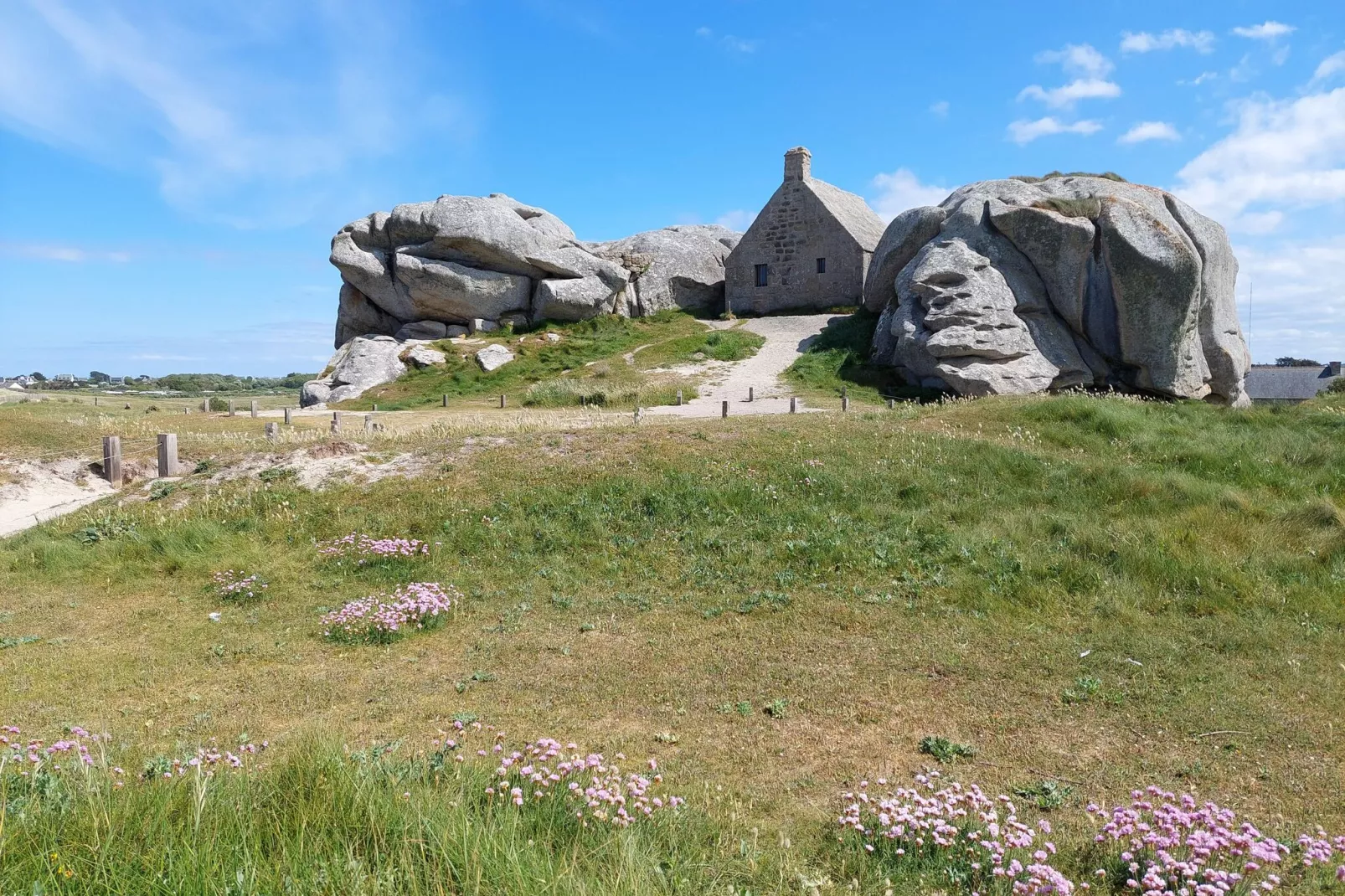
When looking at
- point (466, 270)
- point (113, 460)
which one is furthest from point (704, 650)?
point (466, 270)

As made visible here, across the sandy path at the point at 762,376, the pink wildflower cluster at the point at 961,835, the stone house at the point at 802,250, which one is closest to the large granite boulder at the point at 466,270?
the stone house at the point at 802,250

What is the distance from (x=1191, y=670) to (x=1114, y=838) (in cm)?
399

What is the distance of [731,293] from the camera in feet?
158

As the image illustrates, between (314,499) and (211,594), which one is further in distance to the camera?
(314,499)

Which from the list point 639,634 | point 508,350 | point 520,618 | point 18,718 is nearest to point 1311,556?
point 639,634

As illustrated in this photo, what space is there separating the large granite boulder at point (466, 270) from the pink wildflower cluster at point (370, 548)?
32789 mm

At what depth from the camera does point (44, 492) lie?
16.0 m

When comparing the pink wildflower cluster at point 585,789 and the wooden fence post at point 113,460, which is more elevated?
the wooden fence post at point 113,460

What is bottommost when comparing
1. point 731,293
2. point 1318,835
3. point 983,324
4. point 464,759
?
point 1318,835

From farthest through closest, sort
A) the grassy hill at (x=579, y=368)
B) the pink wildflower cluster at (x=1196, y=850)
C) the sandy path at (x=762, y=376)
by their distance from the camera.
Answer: the grassy hill at (x=579, y=368) < the sandy path at (x=762, y=376) < the pink wildflower cluster at (x=1196, y=850)

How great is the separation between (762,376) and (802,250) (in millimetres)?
13436

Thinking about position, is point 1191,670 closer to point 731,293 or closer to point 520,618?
point 520,618

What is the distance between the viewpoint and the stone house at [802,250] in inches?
1726

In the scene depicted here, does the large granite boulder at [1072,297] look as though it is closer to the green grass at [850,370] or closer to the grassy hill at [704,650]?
A: the green grass at [850,370]
